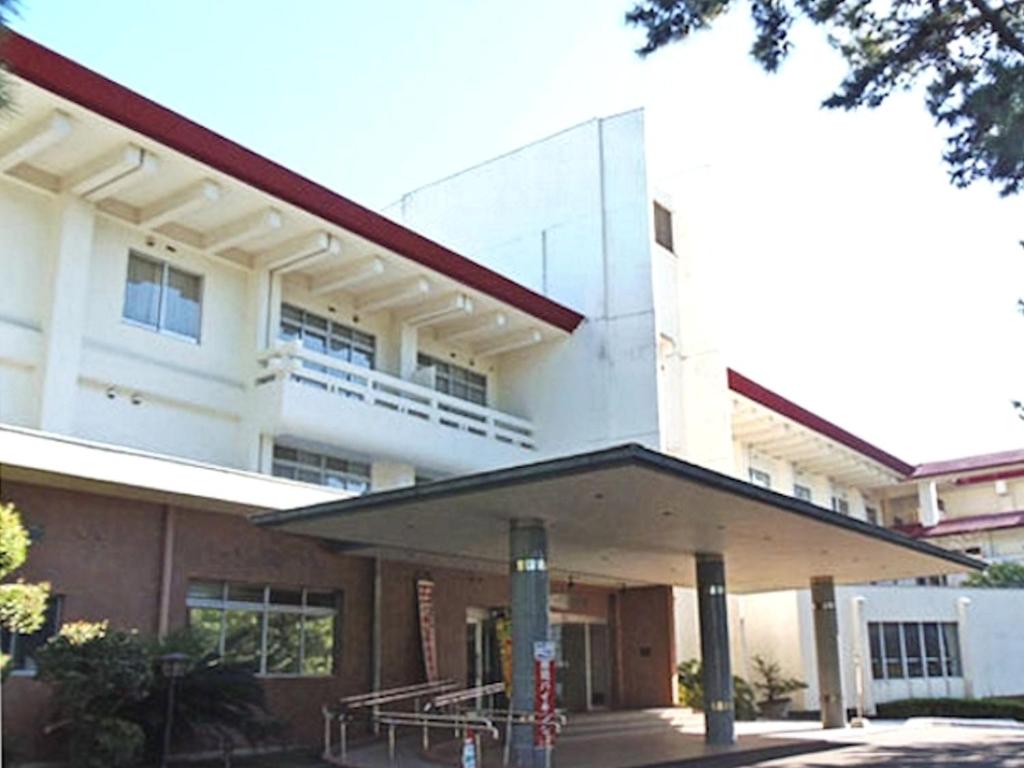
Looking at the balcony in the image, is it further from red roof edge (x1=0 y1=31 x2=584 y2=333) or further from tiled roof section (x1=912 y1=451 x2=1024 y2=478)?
tiled roof section (x1=912 y1=451 x2=1024 y2=478)

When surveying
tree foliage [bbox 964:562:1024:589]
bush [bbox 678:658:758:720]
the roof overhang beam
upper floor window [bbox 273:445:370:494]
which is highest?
the roof overhang beam

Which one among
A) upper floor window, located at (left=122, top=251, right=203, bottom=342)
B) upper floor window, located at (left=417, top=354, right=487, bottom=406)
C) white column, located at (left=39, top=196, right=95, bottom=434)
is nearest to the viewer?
white column, located at (left=39, top=196, right=95, bottom=434)

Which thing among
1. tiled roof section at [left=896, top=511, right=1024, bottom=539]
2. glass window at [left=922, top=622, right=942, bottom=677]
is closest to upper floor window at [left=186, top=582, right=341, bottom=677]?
glass window at [left=922, top=622, right=942, bottom=677]

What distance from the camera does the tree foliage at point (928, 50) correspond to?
12.5 m

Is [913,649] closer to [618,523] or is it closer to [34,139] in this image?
[618,523]

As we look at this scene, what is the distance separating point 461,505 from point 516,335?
10244 mm

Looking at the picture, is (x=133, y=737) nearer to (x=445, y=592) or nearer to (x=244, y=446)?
(x=244, y=446)

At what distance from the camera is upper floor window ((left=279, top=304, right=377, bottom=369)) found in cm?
1950

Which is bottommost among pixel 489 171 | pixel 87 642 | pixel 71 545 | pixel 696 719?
pixel 696 719

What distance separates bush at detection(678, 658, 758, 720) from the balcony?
21.4 feet

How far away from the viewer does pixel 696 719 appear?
78.1ft

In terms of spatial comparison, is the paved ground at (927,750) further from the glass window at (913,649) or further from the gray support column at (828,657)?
the glass window at (913,649)

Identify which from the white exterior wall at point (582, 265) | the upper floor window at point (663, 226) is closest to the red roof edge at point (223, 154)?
the white exterior wall at point (582, 265)

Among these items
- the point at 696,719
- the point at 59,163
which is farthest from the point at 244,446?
the point at 696,719
